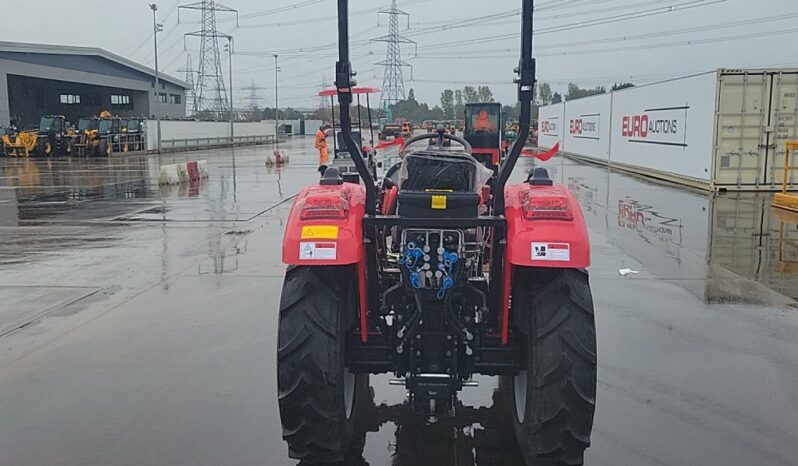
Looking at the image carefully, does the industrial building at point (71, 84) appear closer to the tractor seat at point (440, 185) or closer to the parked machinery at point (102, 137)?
the parked machinery at point (102, 137)

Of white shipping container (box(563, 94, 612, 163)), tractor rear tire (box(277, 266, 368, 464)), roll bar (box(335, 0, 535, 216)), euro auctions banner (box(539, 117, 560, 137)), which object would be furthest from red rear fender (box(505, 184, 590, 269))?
euro auctions banner (box(539, 117, 560, 137))

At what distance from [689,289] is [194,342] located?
5.67 metres

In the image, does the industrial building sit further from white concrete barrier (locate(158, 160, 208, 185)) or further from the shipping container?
the shipping container

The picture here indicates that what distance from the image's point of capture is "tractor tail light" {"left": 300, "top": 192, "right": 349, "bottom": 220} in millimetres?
3814

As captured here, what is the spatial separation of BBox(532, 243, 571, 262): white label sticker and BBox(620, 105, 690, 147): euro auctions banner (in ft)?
62.1

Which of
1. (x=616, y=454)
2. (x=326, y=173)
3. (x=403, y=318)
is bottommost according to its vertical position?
(x=616, y=454)

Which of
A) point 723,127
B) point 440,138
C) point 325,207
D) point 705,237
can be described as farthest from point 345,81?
point 723,127

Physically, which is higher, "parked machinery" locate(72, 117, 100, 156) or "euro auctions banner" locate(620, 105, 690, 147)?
"euro auctions banner" locate(620, 105, 690, 147)

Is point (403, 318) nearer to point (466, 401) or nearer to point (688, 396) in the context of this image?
point (466, 401)

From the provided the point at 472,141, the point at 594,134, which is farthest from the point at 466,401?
the point at 594,134

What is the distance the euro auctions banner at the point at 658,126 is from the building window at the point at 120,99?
52.6 metres

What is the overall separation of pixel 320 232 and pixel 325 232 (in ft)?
0.09

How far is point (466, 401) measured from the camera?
5.07m

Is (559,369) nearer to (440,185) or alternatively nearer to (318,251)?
(440,185)
